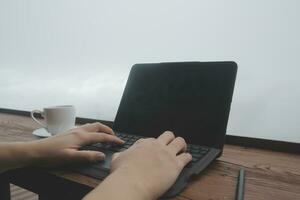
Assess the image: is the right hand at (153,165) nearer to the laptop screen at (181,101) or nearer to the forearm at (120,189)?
the forearm at (120,189)

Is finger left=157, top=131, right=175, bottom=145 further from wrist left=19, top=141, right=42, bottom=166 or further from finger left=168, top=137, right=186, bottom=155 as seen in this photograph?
wrist left=19, top=141, right=42, bottom=166

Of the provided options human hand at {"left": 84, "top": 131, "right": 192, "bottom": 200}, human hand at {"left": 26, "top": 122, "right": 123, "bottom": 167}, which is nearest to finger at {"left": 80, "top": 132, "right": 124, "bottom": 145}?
human hand at {"left": 26, "top": 122, "right": 123, "bottom": 167}

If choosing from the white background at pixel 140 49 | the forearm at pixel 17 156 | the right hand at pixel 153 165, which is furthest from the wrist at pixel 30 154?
the white background at pixel 140 49

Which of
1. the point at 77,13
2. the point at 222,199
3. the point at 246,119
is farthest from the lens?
the point at 77,13

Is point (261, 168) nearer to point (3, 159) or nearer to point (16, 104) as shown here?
point (3, 159)

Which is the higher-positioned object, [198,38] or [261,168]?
[198,38]

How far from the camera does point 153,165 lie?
0.38 m

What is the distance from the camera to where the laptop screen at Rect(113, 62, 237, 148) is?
0.53 m

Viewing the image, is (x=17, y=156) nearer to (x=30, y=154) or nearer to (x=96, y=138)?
(x=30, y=154)

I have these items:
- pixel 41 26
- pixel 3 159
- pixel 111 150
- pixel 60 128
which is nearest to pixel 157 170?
pixel 111 150

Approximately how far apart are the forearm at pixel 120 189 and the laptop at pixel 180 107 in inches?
3.2

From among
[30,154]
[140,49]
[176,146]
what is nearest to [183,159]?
[176,146]

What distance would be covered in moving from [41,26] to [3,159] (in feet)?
2.88

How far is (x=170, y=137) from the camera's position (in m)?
0.48
